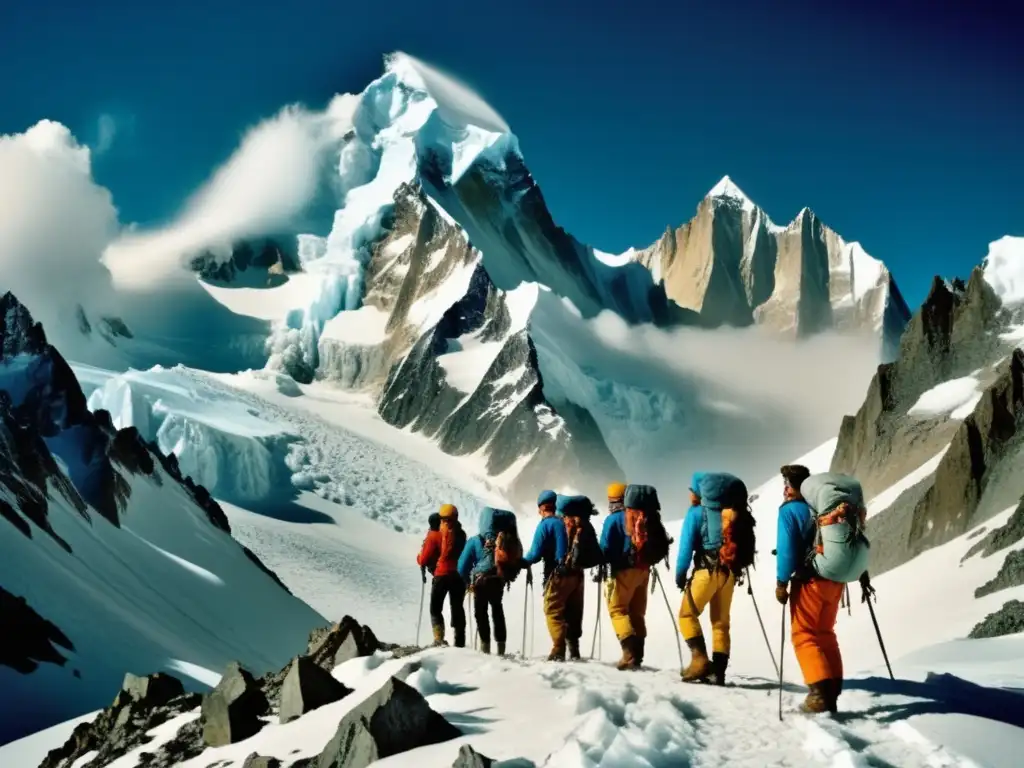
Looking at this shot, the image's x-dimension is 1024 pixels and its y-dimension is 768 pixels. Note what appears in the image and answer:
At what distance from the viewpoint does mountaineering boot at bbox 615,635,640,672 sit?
1059 centimetres

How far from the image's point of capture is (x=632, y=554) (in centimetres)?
1105

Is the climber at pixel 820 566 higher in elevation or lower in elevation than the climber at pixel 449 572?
lower

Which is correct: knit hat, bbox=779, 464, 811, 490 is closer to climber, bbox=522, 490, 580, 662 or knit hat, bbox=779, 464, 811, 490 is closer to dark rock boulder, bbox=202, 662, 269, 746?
climber, bbox=522, 490, 580, 662

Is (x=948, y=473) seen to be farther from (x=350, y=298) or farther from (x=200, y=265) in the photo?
(x=200, y=265)

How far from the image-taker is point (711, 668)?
9.63 m

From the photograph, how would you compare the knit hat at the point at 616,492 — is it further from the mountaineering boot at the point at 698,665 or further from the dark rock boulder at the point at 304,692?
the dark rock boulder at the point at 304,692

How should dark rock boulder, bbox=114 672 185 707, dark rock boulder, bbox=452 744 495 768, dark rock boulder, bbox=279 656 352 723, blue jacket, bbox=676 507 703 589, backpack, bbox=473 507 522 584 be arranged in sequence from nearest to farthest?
dark rock boulder, bbox=452 744 495 768, dark rock boulder, bbox=279 656 352 723, blue jacket, bbox=676 507 703 589, dark rock boulder, bbox=114 672 185 707, backpack, bbox=473 507 522 584

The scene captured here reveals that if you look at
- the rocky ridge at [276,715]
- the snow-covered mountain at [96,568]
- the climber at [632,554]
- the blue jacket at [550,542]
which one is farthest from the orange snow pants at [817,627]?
the snow-covered mountain at [96,568]

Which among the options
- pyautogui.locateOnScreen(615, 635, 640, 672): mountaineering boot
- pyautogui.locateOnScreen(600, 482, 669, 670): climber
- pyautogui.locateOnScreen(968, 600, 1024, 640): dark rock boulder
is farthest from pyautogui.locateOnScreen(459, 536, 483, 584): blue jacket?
pyautogui.locateOnScreen(968, 600, 1024, 640): dark rock boulder

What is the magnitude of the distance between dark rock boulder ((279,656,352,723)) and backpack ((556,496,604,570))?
3408 millimetres

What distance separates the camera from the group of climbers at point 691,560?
26.8 feet

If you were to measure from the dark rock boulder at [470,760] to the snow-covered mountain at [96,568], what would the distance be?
45.8 ft

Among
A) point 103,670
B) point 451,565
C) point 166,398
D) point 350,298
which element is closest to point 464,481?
point 166,398

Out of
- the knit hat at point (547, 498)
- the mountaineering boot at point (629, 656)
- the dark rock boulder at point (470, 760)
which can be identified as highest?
the knit hat at point (547, 498)
